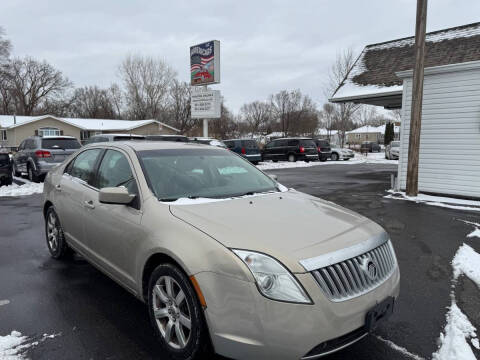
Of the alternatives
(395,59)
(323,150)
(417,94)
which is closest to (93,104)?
(323,150)

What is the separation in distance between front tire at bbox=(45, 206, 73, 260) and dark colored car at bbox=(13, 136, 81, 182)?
806cm

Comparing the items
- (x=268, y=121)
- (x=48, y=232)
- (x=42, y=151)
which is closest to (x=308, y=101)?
(x=268, y=121)

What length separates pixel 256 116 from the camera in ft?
263

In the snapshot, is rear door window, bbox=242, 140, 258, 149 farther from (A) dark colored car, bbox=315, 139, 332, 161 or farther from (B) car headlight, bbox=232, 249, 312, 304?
(B) car headlight, bbox=232, 249, 312, 304

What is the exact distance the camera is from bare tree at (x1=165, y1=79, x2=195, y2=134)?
177 feet

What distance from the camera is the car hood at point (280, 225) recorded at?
2.28m

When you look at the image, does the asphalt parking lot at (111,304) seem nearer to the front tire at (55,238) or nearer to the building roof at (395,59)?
the front tire at (55,238)

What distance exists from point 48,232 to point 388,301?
4424 millimetres

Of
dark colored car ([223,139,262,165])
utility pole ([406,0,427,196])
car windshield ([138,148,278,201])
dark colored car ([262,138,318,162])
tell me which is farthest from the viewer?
dark colored car ([262,138,318,162])

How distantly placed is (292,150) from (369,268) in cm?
2248

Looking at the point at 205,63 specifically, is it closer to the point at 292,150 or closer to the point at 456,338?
the point at 292,150

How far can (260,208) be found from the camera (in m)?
2.94

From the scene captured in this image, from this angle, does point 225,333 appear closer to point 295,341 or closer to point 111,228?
point 295,341

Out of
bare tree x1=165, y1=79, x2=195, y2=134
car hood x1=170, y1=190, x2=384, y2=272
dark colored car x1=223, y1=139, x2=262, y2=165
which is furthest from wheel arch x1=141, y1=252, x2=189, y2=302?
bare tree x1=165, y1=79, x2=195, y2=134
